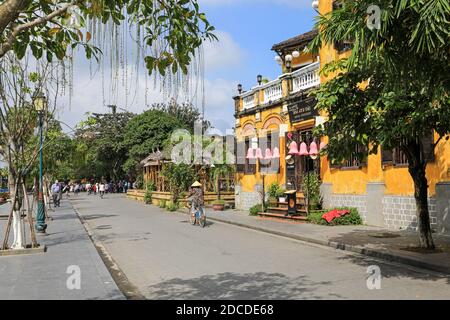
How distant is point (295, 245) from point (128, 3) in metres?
9.90

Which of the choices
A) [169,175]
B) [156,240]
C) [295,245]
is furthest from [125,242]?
[169,175]

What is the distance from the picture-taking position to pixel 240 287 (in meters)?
8.19

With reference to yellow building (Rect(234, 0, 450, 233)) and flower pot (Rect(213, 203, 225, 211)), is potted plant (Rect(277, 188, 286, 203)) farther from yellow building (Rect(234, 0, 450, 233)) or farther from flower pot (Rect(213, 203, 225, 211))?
flower pot (Rect(213, 203, 225, 211))

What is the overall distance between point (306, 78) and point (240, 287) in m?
14.1

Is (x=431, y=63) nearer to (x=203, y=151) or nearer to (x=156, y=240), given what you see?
(x=156, y=240)

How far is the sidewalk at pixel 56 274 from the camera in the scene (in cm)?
760

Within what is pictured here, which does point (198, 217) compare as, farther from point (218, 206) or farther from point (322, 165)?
point (218, 206)

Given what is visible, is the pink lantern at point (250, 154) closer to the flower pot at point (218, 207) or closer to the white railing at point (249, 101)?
the white railing at point (249, 101)

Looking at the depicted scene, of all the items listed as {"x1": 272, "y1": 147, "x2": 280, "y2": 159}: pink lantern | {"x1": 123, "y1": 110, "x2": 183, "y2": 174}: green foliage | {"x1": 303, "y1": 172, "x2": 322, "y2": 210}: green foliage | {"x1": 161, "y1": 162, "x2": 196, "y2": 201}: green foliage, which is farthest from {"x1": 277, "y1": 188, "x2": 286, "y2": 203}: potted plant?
{"x1": 123, "y1": 110, "x2": 183, "y2": 174}: green foliage

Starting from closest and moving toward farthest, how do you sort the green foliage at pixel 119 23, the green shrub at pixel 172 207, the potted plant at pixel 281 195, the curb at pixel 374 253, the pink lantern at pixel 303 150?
the green foliage at pixel 119 23 < the curb at pixel 374 253 < the pink lantern at pixel 303 150 < the potted plant at pixel 281 195 < the green shrub at pixel 172 207

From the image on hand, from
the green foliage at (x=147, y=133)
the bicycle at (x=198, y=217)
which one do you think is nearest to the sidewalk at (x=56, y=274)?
the bicycle at (x=198, y=217)

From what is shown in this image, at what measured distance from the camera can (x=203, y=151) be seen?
32.2 meters

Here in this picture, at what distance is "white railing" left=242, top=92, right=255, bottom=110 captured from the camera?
1016 inches

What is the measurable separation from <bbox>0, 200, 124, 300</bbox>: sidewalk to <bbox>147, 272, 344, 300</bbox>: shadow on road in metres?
0.93
